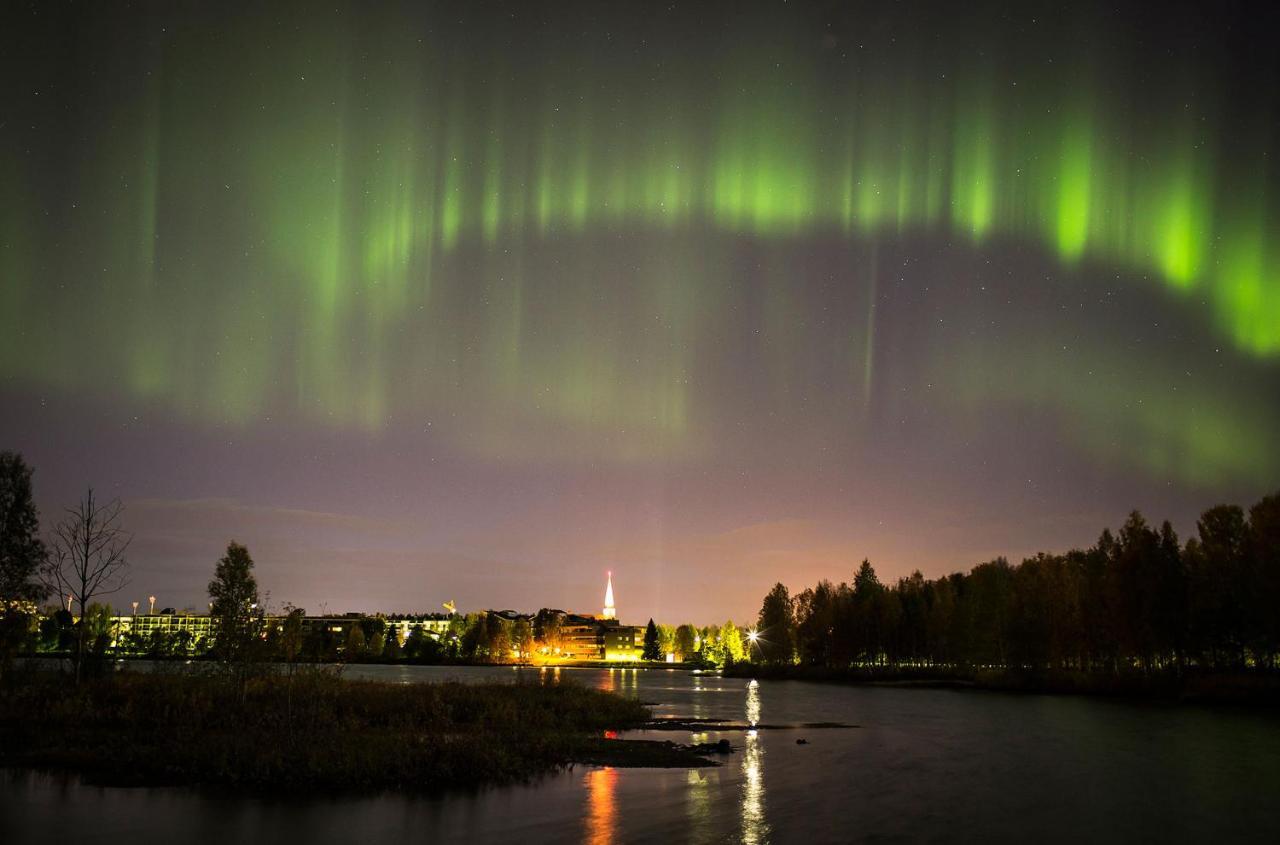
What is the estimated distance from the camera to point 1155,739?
53.2 metres

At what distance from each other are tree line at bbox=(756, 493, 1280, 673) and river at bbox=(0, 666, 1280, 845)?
124 feet

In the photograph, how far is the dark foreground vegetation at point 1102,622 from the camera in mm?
84250

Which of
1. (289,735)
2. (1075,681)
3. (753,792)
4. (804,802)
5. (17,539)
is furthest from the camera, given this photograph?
(1075,681)

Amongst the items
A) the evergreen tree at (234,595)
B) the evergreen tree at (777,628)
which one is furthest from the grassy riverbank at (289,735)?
the evergreen tree at (777,628)

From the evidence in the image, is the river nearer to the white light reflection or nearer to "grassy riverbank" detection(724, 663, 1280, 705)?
the white light reflection

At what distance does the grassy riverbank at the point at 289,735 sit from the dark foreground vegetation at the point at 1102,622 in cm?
6654

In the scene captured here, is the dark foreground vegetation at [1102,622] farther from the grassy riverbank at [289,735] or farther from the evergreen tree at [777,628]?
the grassy riverbank at [289,735]

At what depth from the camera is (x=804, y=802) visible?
30.2 m

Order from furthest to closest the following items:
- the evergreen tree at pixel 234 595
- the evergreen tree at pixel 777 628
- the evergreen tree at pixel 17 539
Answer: the evergreen tree at pixel 777 628 → the evergreen tree at pixel 234 595 → the evergreen tree at pixel 17 539

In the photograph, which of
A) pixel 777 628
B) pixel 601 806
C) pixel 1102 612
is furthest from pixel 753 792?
pixel 777 628

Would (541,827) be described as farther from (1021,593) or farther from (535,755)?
(1021,593)

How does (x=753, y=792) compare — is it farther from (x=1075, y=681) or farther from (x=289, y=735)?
(x=1075, y=681)

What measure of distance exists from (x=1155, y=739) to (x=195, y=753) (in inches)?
2047

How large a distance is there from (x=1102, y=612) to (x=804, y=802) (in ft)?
277
